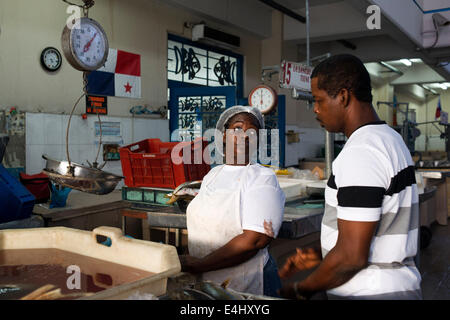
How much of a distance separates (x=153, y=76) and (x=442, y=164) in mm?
4268

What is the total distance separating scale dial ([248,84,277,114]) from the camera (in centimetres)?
451

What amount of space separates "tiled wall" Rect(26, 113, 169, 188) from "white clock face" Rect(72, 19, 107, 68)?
2.17m

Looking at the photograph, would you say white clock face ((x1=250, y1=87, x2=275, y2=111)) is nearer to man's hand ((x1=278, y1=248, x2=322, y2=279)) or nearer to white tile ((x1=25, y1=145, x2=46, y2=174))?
white tile ((x1=25, y1=145, x2=46, y2=174))

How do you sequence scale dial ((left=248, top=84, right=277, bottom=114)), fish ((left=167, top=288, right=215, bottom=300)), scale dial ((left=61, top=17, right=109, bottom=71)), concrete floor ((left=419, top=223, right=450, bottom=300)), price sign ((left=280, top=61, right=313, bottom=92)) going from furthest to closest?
scale dial ((left=248, top=84, right=277, bottom=114)) < concrete floor ((left=419, top=223, right=450, bottom=300)) < price sign ((left=280, top=61, right=313, bottom=92)) < scale dial ((left=61, top=17, right=109, bottom=71)) < fish ((left=167, top=288, right=215, bottom=300))

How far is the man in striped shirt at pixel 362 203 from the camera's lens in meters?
1.11

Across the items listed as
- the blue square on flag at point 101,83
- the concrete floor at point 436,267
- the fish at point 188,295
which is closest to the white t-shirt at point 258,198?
the fish at point 188,295

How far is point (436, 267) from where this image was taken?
4133mm

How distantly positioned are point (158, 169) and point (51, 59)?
227 centimetres

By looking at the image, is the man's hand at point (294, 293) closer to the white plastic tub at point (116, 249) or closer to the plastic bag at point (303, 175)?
the white plastic tub at point (116, 249)

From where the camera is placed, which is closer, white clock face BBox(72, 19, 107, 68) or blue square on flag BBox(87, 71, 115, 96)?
white clock face BBox(72, 19, 107, 68)

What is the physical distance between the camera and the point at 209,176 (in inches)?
71.4

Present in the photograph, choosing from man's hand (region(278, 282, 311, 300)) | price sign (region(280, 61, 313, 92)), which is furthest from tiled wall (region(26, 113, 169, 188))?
man's hand (region(278, 282, 311, 300))

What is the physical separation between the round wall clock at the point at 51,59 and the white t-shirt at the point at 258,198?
323 centimetres

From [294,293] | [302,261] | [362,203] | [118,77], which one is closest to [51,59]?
[118,77]
